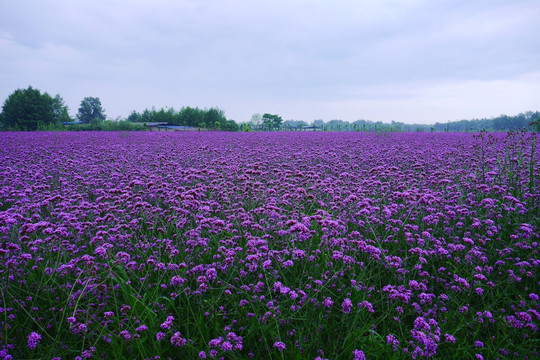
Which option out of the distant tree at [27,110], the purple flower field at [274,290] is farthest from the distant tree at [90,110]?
the purple flower field at [274,290]

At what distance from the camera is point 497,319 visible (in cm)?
252

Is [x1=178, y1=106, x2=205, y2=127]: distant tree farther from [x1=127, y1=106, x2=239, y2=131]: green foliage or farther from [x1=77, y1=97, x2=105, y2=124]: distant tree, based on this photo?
[x1=77, y1=97, x2=105, y2=124]: distant tree

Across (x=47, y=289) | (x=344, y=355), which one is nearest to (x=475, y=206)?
(x=344, y=355)

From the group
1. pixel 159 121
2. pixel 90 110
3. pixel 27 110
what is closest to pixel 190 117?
pixel 159 121

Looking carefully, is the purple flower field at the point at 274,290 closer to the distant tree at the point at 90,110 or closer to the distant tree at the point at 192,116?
the distant tree at the point at 192,116

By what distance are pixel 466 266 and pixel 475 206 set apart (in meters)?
1.94

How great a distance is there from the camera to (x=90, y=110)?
138 m

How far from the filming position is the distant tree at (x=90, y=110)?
136250 mm

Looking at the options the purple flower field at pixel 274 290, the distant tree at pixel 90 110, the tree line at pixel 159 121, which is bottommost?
the purple flower field at pixel 274 290

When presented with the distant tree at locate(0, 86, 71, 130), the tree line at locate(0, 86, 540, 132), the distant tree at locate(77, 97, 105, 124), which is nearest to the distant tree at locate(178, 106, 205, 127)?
the tree line at locate(0, 86, 540, 132)

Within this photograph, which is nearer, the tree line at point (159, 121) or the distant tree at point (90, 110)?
the tree line at point (159, 121)

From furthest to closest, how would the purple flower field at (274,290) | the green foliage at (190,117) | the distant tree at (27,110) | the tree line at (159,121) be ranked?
the green foliage at (190,117)
the distant tree at (27,110)
the tree line at (159,121)
the purple flower field at (274,290)

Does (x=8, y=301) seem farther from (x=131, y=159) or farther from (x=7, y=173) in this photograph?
(x=131, y=159)

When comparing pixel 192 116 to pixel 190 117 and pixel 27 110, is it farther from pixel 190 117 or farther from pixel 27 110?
pixel 27 110
